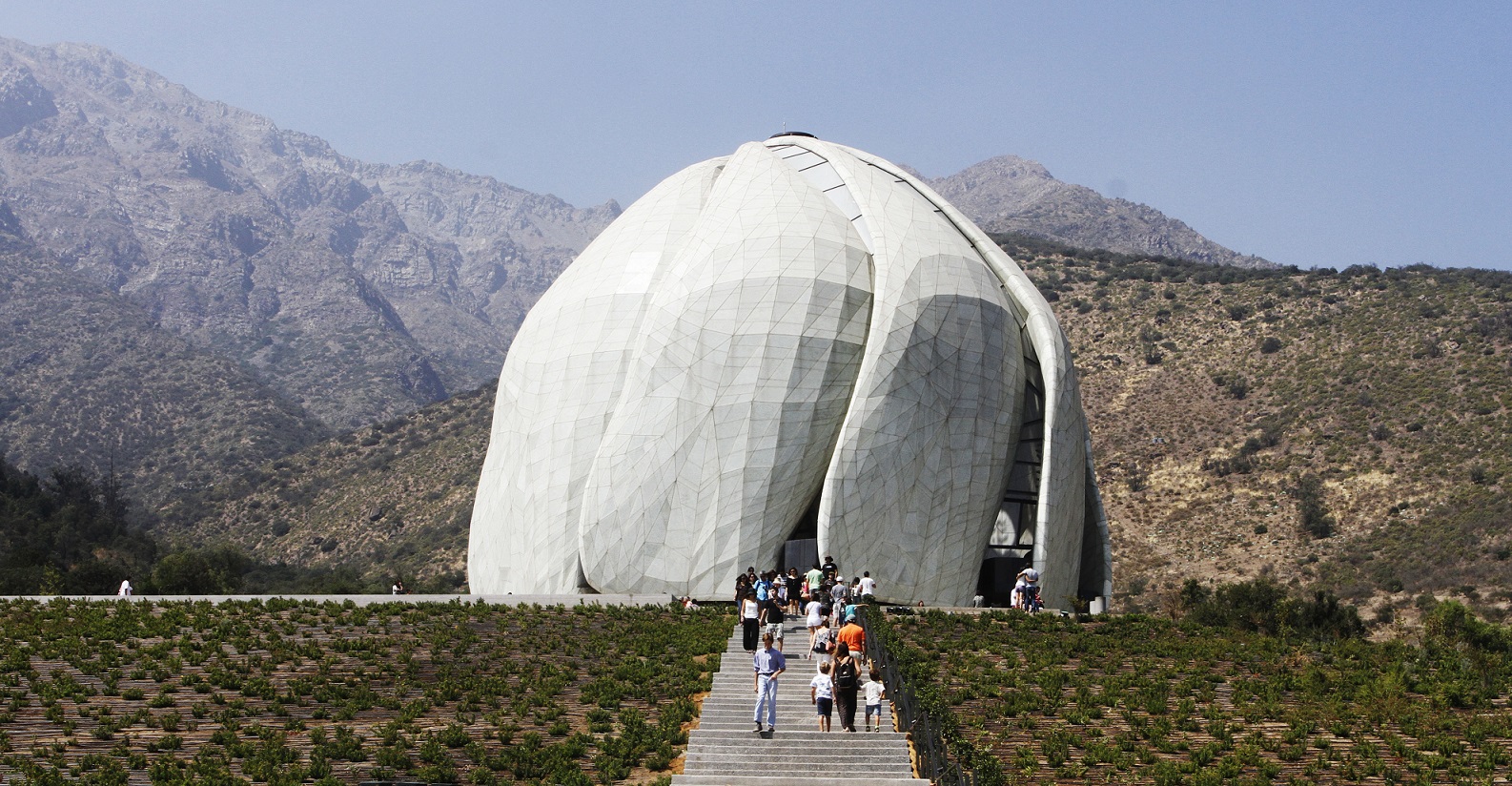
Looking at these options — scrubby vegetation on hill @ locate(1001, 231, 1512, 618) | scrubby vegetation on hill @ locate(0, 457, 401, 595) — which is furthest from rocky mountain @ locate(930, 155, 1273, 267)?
scrubby vegetation on hill @ locate(0, 457, 401, 595)

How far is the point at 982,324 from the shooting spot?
107ft

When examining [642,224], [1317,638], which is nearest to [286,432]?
[642,224]

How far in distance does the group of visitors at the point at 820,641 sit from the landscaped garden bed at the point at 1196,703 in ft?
3.10

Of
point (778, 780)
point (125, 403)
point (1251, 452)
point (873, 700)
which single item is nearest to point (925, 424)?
point (873, 700)

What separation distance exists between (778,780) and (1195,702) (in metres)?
8.32

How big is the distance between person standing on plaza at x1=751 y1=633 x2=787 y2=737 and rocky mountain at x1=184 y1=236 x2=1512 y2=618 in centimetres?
3340

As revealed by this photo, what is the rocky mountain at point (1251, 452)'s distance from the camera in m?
54.5

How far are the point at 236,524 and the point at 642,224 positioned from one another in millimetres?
57339

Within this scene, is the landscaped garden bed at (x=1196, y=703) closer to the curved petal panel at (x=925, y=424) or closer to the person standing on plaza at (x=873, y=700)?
the person standing on plaza at (x=873, y=700)

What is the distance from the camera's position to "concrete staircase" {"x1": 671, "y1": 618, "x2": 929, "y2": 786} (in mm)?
15781

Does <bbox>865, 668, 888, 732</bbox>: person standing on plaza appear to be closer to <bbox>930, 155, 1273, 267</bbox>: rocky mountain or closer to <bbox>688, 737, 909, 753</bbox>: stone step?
<bbox>688, 737, 909, 753</bbox>: stone step

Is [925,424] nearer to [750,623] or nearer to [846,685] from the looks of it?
[750,623]

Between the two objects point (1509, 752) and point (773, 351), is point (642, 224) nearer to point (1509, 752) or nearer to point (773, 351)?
point (773, 351)

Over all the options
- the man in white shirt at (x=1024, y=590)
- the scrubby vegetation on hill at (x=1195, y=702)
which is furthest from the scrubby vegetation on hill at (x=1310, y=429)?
the scrubby vegetation on hill at (x=1195, y=702)
